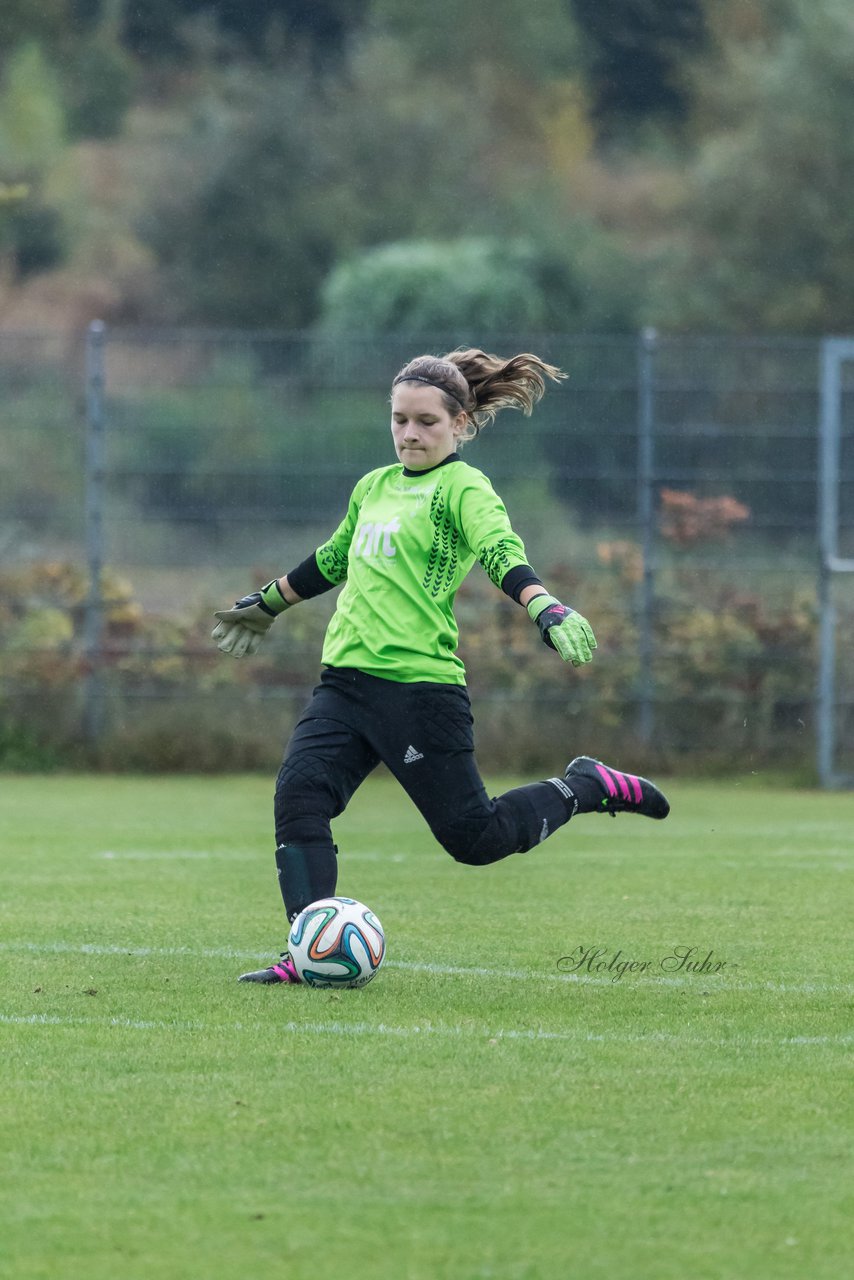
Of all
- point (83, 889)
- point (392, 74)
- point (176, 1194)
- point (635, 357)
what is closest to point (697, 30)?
point (392, 74)

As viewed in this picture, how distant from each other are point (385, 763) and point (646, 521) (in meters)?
8.95

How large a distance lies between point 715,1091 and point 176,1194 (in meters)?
1.40

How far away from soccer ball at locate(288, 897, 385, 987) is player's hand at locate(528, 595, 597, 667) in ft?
3.23

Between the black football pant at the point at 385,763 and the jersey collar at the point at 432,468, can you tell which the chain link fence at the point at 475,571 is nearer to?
the jersey collar at the point at 432,468

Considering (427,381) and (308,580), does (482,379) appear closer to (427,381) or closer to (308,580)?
(427,381)

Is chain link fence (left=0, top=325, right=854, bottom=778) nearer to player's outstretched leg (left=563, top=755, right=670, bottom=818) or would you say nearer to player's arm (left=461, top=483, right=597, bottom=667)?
player's outstretched leg (left=563, top=755, right=670, bottom=818)

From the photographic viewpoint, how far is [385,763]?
642 centimetres

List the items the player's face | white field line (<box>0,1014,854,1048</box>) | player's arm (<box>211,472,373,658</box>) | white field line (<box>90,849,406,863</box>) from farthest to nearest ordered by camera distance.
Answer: white field line (<box>90,849,406,863</box>)
player's arm (<box>211,472,373,658</box>)
the player's face
white field line (<box>0,1014,854,1048</box>)

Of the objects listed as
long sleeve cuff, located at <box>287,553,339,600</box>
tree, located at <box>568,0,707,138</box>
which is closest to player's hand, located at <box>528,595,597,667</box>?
long sleeve cuff, located at <box>287,553,339,600</box>

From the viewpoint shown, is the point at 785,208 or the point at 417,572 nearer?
the point at 417,572

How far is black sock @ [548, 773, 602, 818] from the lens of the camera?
6.89 meters
